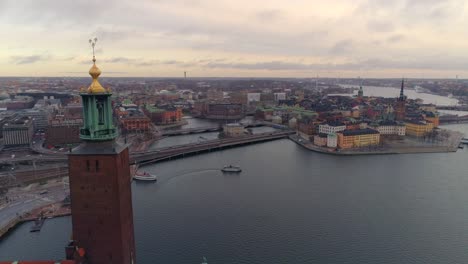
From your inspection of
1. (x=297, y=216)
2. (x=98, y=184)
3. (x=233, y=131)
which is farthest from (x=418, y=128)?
(x=98, y=184)

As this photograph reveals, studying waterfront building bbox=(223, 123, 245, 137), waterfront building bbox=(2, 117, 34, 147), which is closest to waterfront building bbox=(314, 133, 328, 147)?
waterfront building bbox=(223, 123, 245, 137)

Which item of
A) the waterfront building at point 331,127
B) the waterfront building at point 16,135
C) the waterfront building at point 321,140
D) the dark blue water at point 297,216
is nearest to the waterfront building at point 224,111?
the waterfront building at point 331,127

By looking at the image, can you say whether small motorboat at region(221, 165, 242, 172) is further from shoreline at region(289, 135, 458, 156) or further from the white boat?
shoreline at region(289, 135, 458, 156)

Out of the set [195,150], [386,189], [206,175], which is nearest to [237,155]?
[195,150]

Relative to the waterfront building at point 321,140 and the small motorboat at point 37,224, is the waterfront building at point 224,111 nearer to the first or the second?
the waterfront building at point 321,140

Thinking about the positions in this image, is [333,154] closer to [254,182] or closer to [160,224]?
[254,182]
